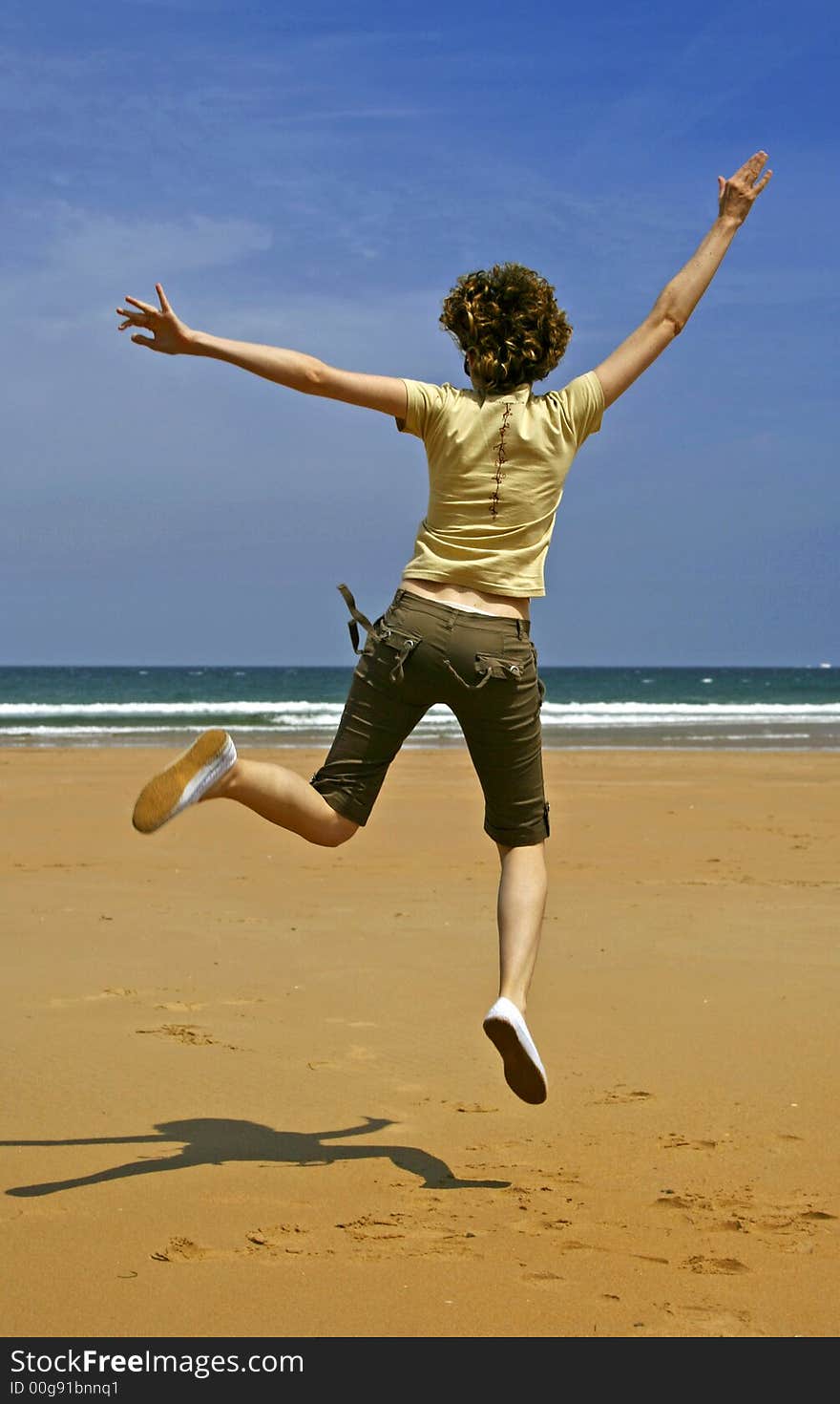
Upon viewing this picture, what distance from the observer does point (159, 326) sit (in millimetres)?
3557

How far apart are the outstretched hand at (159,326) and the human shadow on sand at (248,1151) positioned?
7.33ft

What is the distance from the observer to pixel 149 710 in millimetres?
39469

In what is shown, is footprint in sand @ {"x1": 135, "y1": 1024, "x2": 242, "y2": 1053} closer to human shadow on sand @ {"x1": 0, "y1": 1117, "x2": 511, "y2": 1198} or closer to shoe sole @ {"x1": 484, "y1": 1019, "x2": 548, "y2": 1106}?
human shadow on sand @ {"x1": 0, "y1": 1117, "x2": 511, "y2": 1198}

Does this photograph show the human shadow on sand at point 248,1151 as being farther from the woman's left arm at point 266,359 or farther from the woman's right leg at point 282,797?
the woman's left arm at point 266,359

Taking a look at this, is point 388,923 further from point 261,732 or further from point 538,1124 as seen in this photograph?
point 261,732

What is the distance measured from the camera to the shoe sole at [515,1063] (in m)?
3.50

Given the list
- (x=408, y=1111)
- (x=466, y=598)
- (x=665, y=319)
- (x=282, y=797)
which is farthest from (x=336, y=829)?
(x=665, y=319)

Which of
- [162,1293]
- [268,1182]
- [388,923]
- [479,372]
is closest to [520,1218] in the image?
[268,1182]

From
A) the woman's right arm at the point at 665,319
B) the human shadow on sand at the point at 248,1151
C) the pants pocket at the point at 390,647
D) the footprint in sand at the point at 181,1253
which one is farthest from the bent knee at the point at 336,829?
the woman's right arm at the point at 665,319

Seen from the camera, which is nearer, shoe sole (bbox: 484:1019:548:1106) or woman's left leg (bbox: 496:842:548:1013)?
shoe sole (bbox: 484:1019:548:1106)

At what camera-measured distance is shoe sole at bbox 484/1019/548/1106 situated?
350 cm

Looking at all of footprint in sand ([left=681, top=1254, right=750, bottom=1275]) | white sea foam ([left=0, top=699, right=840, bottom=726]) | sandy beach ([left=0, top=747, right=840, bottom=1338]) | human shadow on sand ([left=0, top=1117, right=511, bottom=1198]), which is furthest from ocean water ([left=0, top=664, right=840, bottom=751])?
footprint in sand ([left=681, top=1254, right=750, bottom=1275])

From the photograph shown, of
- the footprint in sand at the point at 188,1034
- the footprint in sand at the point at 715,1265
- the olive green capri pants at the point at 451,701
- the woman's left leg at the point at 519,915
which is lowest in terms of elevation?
the footprint in sand at the point at 715,1265

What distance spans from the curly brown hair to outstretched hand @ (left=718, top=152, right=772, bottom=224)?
0.60 meters
